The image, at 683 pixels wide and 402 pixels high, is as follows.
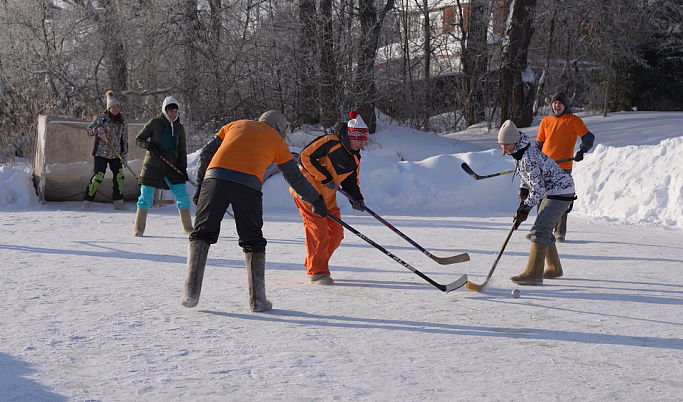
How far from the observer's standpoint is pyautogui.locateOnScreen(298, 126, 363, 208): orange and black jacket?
520cm

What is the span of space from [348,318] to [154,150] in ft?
12.2

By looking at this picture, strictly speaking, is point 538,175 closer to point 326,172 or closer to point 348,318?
point 326,172

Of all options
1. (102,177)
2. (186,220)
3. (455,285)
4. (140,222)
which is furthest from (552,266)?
(102,177)

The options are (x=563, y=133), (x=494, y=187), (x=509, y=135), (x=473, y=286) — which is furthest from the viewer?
(x=494, y=187)

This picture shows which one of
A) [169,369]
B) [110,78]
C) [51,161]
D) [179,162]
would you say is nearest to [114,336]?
[169,369]

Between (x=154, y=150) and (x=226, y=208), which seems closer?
(x=226, y=208)

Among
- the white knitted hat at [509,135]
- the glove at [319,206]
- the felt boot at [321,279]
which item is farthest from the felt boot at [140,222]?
the white knitted hat at [509,135]

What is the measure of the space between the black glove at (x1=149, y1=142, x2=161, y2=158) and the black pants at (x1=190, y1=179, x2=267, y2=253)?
3.08m

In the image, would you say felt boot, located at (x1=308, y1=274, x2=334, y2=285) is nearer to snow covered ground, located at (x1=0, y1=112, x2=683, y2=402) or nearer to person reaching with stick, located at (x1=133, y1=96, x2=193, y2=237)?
→ snow covered ground, located at (x1=0, y1=112, x2=683, y2=402)

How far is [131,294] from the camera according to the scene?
15.9 feet

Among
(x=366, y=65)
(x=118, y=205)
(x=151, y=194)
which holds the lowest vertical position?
(x=118, y=205)

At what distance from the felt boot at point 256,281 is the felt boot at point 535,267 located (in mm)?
2050

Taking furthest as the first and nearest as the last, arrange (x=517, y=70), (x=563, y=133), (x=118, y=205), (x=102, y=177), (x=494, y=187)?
(x=517, y=70)
(x=494, y=187)
(x=118, y=205)
(x=102, y=177)
(x=563, y=133)

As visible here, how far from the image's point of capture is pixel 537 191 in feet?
16.7
